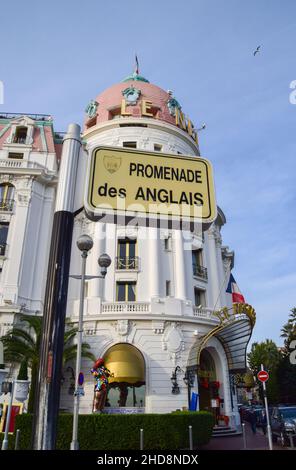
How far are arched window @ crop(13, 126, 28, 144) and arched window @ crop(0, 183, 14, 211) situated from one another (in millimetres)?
5660

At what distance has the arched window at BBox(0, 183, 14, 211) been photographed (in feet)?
94.7

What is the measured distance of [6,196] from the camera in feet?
96.7

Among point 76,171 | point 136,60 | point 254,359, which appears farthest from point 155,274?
point 254,359

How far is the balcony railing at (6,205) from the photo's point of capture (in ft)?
94.4

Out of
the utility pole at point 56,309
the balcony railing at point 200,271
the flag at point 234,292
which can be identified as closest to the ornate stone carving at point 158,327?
the flag at point 234,292

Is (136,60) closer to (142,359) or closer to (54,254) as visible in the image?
(142,359)

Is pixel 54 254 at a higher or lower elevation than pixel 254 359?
lower

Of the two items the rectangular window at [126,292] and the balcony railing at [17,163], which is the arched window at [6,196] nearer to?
the balcony railing at [17,163]

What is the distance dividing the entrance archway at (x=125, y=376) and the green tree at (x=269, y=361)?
37.4 metres

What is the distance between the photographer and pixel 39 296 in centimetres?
2680

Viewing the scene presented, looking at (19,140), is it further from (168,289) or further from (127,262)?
(168,289)

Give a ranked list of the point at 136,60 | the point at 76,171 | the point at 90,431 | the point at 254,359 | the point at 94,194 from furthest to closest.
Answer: the point at 254,359
the point at 136,60
the point at 90,431
the point at 76,171
the point at 94,194

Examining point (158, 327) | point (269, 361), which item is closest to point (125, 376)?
point (158, 327)
